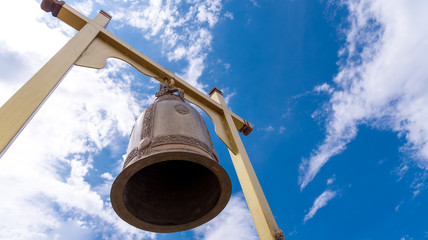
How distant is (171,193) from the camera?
89.8 inches

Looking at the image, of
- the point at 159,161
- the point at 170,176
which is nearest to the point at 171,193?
the point at 170,176

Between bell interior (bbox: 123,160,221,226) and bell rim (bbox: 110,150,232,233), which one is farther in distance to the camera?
bell interior (bbox: 123,160,221,226)

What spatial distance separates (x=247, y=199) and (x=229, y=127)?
3.55 ft

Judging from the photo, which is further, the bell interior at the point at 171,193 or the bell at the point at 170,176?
the bell interior at the point at 171,193

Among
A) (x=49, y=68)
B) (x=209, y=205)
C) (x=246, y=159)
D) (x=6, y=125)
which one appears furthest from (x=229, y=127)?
(x=6, y=125)

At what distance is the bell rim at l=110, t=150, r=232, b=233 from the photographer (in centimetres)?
177

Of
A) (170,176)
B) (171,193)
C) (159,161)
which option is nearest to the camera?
(159,161)

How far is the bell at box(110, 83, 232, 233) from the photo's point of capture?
1.83 m

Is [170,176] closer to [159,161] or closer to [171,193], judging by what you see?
[171,193]

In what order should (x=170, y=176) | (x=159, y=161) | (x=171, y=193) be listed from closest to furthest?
(x=159, y=161) → (x=171, y=193) → (x=170, y=176)

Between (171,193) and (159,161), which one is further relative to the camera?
(171,193)

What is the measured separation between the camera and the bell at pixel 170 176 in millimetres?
1827

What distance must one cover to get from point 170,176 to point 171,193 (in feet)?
0.61

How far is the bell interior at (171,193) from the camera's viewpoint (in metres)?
2.07
